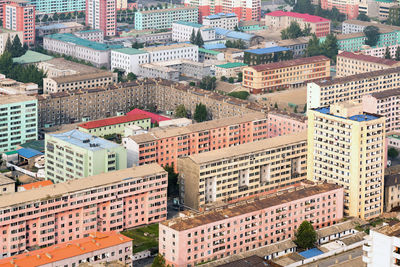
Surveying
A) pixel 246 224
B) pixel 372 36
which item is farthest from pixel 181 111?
pixel 372 36

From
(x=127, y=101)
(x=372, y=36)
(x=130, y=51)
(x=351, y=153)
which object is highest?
(x=372, y=36)

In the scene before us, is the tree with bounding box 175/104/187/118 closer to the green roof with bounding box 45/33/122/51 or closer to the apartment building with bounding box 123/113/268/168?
the apartment building with bounding box 123/113/268/168

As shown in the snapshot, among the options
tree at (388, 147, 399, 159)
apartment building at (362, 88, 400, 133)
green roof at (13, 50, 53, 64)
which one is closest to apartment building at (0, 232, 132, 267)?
tree at (388, 147, 399, 159)

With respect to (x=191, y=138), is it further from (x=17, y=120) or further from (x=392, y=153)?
(x=392, y=153)

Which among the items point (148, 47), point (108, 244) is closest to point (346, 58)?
point (148, 47)

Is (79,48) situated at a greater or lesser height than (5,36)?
lesser

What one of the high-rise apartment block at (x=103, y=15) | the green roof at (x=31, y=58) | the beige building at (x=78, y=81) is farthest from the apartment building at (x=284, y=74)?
the high-rise apartment block at (x=103, y=15)

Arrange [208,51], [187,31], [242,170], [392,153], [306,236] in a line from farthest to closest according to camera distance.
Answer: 1. [187,31]
2. [208,51]
3. [392,153]
4. [242,170]
5. [306,236]
